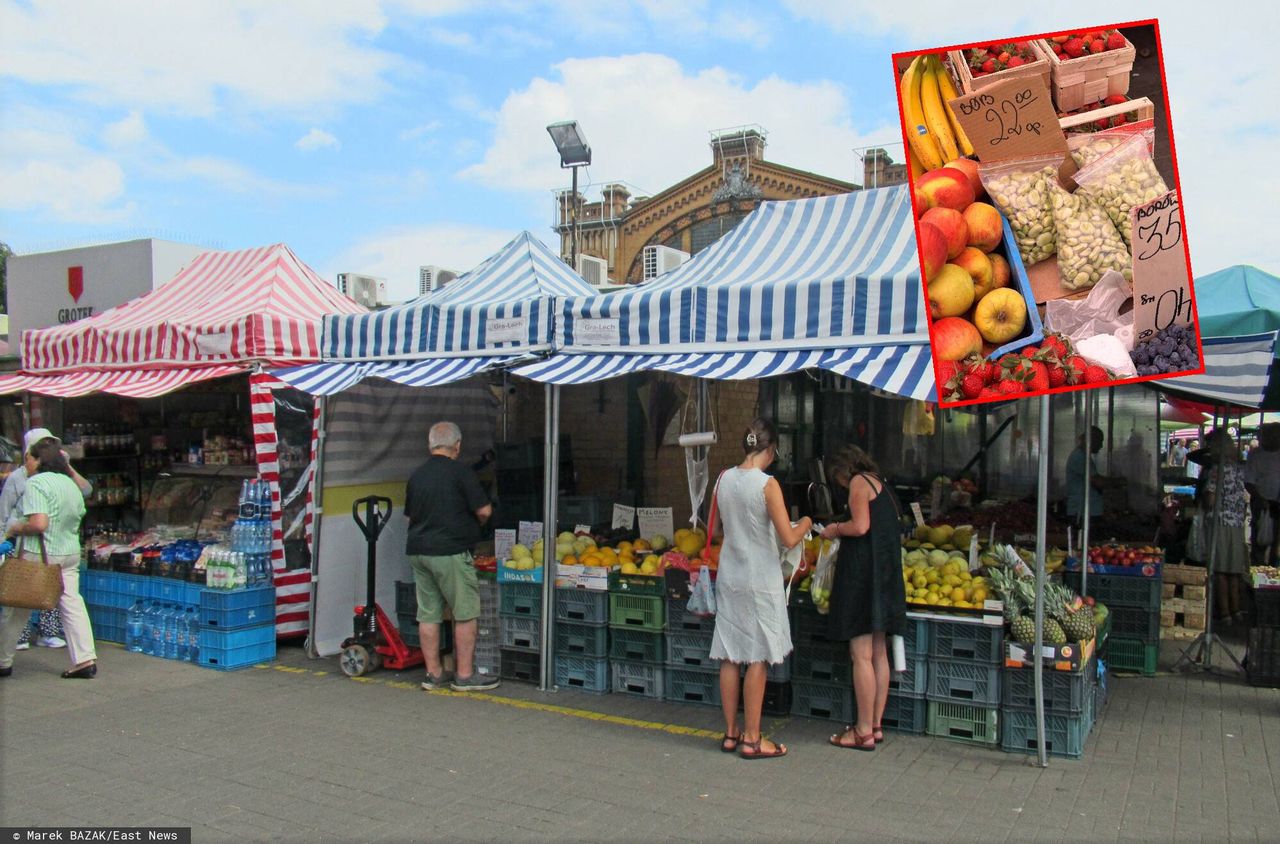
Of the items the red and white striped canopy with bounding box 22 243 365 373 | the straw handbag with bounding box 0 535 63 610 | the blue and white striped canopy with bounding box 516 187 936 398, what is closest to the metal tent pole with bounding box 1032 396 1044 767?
the blue and white striped canopy with bounding box 516 187 936 398

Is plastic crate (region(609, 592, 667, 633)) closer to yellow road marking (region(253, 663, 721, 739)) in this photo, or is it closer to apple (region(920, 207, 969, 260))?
yellow road marking (region(253, 663, 721, 739))

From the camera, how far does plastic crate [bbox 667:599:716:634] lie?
261 inches

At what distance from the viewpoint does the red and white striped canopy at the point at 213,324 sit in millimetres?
8953

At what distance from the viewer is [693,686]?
675cm

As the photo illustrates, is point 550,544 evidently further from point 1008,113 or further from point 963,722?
point 1008,113

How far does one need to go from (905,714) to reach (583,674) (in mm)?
2353

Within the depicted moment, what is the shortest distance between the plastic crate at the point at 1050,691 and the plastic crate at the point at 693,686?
1.90 meters

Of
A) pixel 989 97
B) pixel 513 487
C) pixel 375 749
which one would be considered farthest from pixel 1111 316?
pixel 513 487

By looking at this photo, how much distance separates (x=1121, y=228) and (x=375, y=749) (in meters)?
4.98

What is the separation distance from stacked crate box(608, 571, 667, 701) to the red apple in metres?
3.38

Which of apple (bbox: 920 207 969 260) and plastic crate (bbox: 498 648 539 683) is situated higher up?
apple (bbox: 920 207 969 260)

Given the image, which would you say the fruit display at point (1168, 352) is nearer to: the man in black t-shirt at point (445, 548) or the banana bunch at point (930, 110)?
the banana bunch at point (930, 110)

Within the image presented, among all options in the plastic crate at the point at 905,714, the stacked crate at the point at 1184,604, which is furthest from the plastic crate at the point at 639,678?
the stacked crate at the point at 1184,604

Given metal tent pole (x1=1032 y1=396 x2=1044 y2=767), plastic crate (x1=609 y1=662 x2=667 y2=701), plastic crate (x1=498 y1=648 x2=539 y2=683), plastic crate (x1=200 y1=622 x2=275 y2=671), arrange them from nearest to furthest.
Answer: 1. metal tent pole (x1=1032 y1=396 x2=1044 y2=767)
2. plastic crate (x1=609 y1=662 x2=667 y2=701)
3. plastic crate (x1=498 y1=648 x2=539 y2=683)
4. plastic crate (x1=200 y1=622 x2=275 y2=671)
